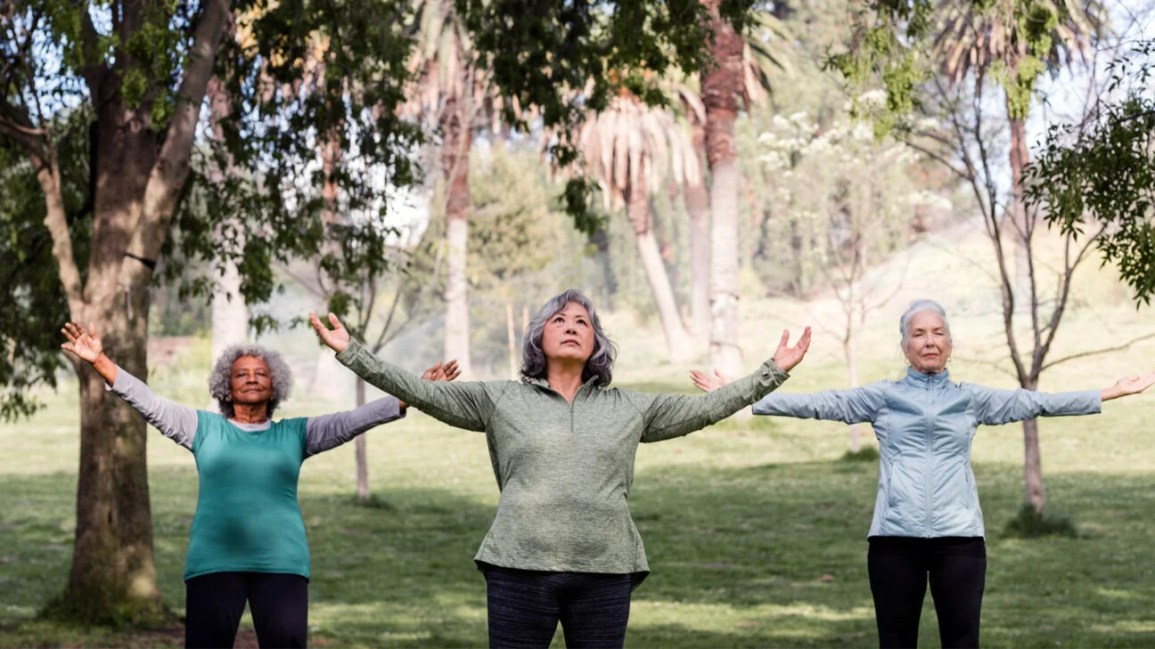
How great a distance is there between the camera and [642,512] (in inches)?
968

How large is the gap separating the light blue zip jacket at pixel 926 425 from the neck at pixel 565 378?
49.8 inches

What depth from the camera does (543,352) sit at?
530cm

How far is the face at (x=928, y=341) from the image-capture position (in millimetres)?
6527

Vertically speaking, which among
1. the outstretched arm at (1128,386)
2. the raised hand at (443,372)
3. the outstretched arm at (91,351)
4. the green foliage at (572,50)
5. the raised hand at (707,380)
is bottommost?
the outstretched arm at (1128,386)

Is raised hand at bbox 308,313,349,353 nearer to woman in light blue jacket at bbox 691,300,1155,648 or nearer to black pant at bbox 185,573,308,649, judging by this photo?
black pant at bbox 185,573,308,649

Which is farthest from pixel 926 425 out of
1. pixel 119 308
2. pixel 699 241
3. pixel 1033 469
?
pixel 699 241

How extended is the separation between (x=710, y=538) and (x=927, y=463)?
49.5 ft

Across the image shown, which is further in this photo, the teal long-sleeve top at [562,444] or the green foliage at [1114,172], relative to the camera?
the green foliage at [1114,172]

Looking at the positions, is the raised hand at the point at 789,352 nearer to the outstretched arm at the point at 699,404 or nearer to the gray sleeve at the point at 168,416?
the outstretched arm at the point at 699,404

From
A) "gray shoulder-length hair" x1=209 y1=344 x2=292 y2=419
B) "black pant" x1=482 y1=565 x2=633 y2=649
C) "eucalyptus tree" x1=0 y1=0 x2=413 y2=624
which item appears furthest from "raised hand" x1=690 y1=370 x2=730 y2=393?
"eucalyptus tree" x1=0 y1=0 x2=413 y2=624

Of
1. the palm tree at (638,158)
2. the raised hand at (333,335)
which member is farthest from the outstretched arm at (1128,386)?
the palm tree at (638,158)

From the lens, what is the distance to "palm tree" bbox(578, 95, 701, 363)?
4778 cm

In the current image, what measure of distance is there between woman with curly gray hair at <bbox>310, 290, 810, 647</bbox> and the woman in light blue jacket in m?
0.88

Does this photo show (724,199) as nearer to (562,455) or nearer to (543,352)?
(543,352)
